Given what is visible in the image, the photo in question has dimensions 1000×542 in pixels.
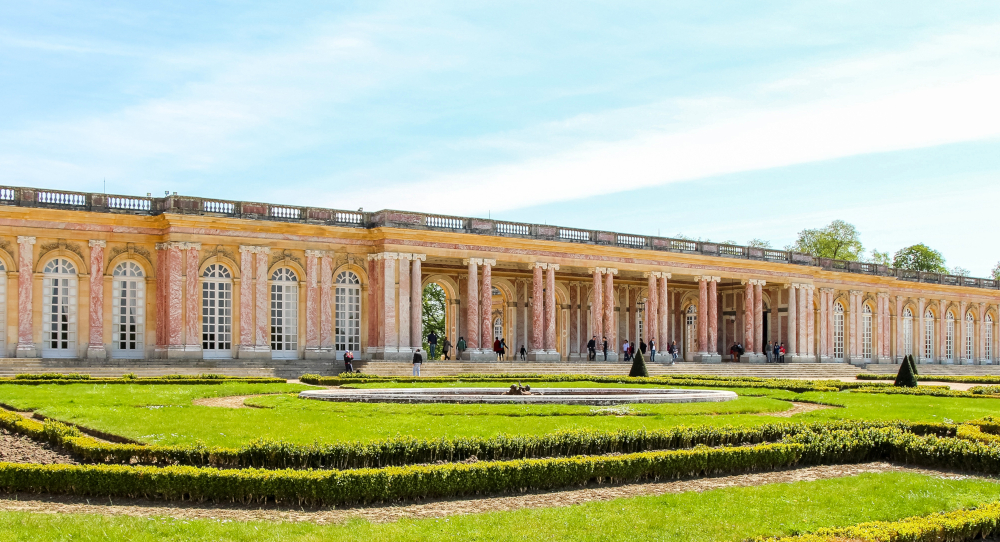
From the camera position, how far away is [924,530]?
10.2m

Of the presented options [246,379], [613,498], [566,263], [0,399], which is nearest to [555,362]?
[566,263]

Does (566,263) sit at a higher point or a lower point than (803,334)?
higher

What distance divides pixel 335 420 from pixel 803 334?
144 ft

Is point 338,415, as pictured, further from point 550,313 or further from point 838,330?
point 838,330

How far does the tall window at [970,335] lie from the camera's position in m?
68.6

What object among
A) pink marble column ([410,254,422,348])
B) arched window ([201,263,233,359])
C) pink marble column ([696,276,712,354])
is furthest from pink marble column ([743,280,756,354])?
arched window ([201,263,233,359])

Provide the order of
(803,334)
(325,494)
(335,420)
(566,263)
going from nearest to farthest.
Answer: (325,494) < (335,420) < (566,263) < (803,334)

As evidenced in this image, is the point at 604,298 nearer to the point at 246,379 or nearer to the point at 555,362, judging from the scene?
the point at 555,362

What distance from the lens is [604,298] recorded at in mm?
50281

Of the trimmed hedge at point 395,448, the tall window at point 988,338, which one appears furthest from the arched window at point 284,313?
the tall window at point 988,338

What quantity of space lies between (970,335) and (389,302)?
50.5 metres

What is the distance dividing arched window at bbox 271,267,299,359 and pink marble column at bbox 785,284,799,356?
3073cm

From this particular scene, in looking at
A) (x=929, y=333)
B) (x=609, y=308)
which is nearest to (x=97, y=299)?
(x=609, y=308)

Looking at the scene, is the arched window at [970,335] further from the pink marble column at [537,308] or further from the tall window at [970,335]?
the pink marble column at [537,308]
